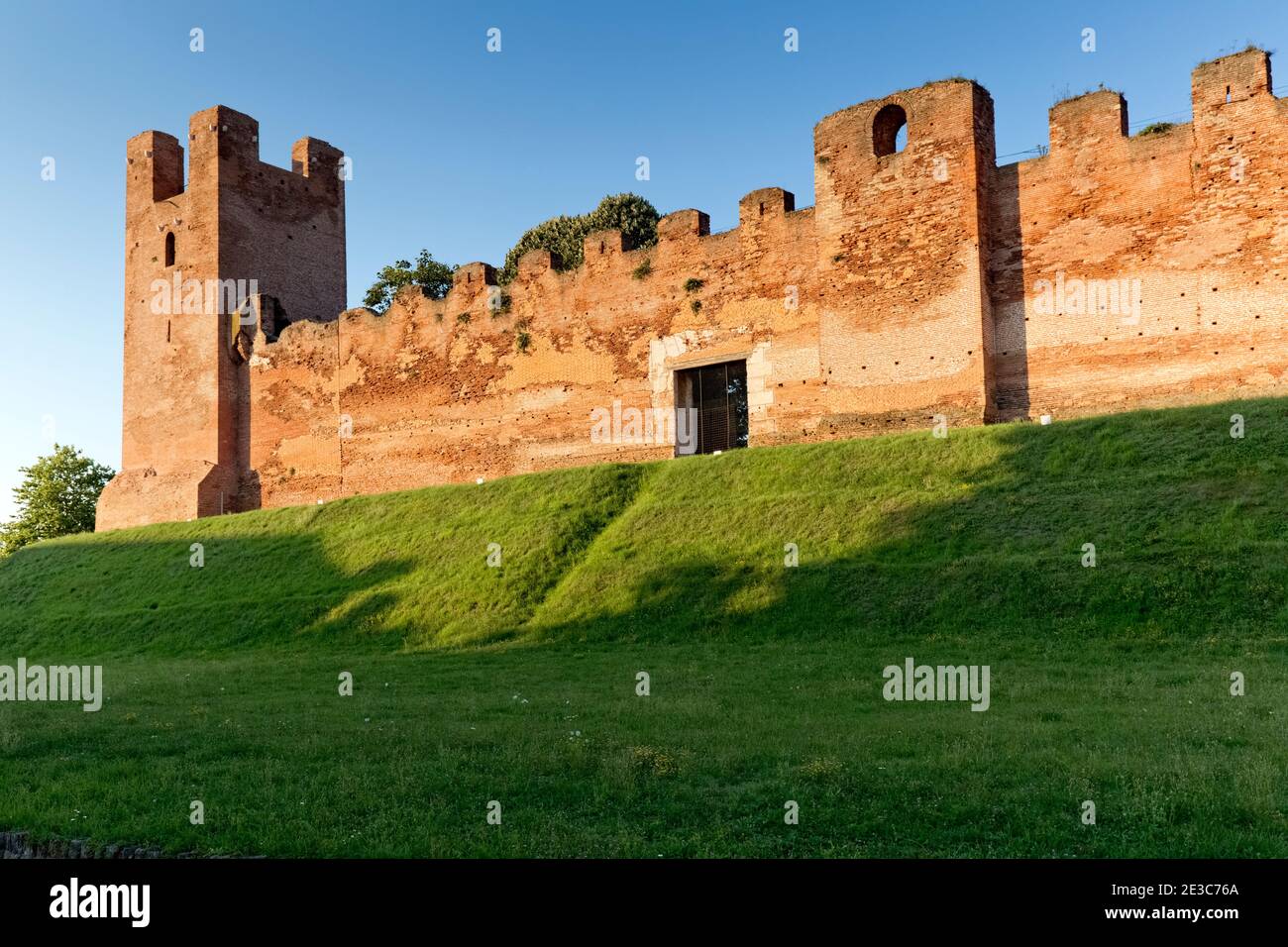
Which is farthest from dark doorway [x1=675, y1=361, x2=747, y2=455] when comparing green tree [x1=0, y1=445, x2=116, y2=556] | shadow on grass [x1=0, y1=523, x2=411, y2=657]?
green tree [x1=0, y1=445, x2=116, y2=556]

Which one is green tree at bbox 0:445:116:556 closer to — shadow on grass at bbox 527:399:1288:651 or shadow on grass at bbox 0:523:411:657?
shadow on grass at bbox 0:523:411:657

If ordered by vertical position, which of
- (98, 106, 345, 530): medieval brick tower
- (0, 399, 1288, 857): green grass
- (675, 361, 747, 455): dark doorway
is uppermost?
(98, 106, 345, 530): medieval brick tower

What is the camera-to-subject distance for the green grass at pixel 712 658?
5.60 metres

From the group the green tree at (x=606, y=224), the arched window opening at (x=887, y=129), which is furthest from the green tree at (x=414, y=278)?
the arched window opening at (x=887, y=129)

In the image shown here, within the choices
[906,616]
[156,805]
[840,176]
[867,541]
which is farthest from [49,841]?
[840,176]

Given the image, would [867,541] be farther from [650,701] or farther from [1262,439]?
[650,701]

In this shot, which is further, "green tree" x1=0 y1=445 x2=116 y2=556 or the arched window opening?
"green tree" x1=0 y1=445 x2=116 y2=556

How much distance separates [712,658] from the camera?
12008 mm

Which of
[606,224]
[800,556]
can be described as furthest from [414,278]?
[800,556]

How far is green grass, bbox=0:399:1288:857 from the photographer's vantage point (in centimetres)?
560

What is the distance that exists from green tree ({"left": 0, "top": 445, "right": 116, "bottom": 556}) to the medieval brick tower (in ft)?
36.2

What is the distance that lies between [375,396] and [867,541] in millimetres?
16859

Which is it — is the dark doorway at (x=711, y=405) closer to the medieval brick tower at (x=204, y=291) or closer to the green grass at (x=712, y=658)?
the green grass at (x=712, y=658)

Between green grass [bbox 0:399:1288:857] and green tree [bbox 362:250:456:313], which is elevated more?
green tree [bbox 362:250:456:313]
